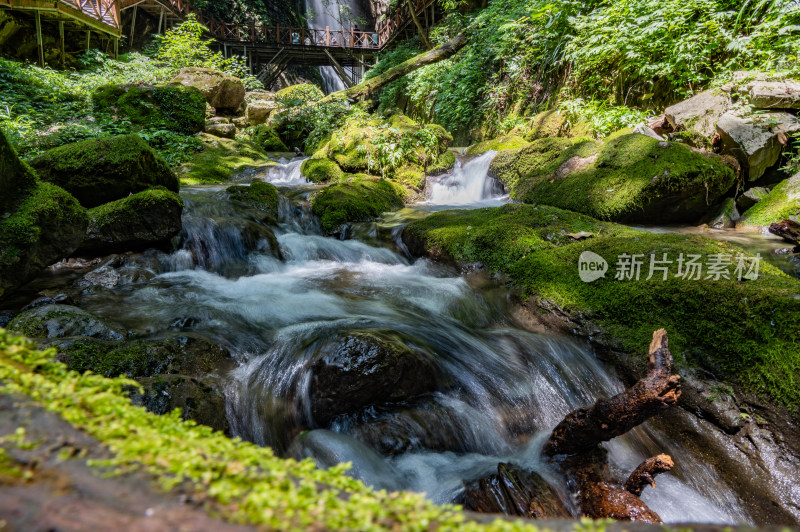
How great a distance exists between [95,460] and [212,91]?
16.5m

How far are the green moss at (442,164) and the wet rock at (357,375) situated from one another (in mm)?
7866

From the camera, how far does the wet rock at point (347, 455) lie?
2.21m

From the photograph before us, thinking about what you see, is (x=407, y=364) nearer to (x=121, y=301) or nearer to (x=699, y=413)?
(x=699, y=413)

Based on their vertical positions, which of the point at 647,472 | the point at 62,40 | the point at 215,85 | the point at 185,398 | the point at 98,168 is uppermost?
the point at 62,40

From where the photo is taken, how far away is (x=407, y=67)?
16.5 metres

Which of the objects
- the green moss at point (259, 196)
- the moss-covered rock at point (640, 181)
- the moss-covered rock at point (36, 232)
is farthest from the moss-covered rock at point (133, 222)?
the moss-covered rock at point (640, 181)

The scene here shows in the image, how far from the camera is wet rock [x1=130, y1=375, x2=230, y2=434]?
2135mm

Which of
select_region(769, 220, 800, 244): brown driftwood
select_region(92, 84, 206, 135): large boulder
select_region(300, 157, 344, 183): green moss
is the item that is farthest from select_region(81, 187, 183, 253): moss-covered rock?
select_region(769, 220, 800, 244): brown driftwood

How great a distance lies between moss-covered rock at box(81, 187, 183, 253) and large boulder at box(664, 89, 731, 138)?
8.34m

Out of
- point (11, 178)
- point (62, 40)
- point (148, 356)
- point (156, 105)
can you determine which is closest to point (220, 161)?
point (156, 105)

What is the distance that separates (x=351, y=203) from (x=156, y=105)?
301 inches

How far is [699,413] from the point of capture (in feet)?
9.19

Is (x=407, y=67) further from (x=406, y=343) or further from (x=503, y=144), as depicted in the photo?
(x=406, y=343)

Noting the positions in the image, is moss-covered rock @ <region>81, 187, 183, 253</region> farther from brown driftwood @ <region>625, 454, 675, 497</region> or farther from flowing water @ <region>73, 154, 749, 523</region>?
brown driftwood @ <region>625, 454, 675, 497</region>
